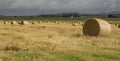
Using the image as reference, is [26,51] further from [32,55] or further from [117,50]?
[117,50]

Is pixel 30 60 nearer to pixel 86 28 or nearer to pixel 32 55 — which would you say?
pixel 32 55

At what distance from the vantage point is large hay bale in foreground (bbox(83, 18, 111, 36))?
2503 centimetres

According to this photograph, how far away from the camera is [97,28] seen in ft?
83.4

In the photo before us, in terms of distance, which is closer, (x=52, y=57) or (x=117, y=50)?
(x=52, y=57)

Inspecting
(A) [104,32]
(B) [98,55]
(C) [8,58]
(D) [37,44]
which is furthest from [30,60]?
(A) [104,32]

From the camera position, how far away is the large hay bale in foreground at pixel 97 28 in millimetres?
25031

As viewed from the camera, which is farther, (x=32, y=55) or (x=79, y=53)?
(x=79, y=53)

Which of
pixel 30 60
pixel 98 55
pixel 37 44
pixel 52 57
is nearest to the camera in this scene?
pixel 30 60

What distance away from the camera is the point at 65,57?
530 inches

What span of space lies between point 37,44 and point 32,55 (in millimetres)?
3488

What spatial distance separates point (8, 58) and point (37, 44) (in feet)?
13.5

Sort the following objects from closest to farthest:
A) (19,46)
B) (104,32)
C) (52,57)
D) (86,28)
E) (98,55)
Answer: (52,57)
(98,55)
(19,46)
(104,32)
(86,28)

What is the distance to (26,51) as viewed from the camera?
48.0 ft

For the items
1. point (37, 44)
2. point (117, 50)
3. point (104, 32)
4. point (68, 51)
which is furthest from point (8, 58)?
point (104, 32)
